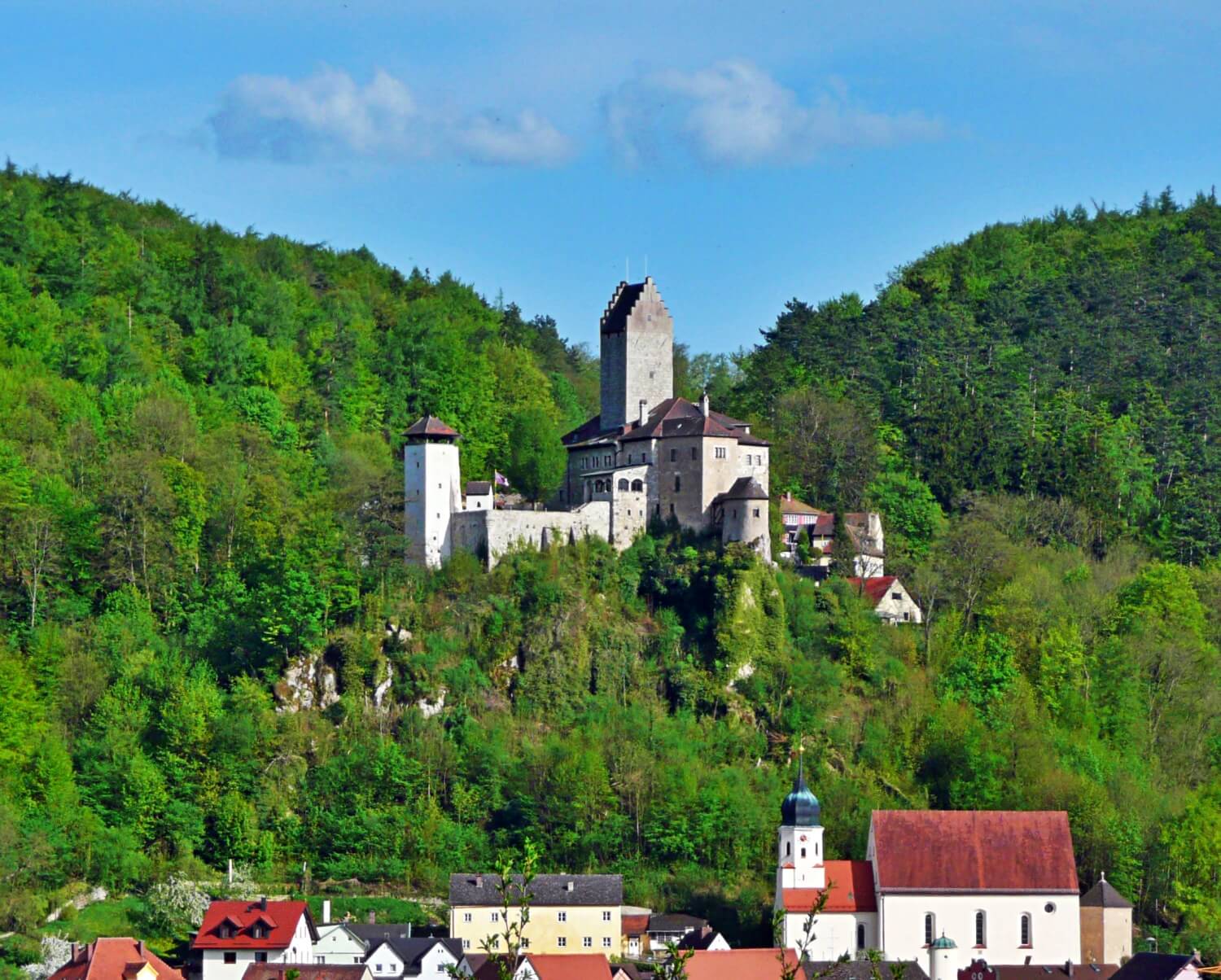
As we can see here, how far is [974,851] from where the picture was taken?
66562 mm

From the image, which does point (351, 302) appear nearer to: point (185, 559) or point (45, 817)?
point (185, 559)

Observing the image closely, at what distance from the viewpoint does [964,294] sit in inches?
4294

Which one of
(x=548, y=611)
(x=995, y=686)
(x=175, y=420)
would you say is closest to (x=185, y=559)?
(x=175, y=420)

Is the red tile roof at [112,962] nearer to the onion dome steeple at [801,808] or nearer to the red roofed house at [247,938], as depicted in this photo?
the red roofed house at [247,938]

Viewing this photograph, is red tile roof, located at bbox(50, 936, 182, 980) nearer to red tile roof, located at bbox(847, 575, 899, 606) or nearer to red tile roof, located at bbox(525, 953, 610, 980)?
red tile roof, located at bbox(525, 953, 610, 980)

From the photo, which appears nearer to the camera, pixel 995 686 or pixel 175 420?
pixel 995 686

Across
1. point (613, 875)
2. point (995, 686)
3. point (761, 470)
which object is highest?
point (761, 470)

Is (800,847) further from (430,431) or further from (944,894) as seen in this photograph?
(430,431)

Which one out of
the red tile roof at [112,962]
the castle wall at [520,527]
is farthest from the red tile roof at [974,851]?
the red tile roof at [112,962]

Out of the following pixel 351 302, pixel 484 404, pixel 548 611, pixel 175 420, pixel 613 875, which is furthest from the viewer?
pixel 351 302

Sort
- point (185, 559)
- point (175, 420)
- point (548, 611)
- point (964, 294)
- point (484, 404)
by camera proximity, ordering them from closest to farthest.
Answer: point (548, 611) < point (185, 559) < point (175, 420) < point (484, 404) < point (964, 294)

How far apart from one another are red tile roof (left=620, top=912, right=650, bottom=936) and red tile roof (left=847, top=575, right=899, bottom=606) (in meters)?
14.6

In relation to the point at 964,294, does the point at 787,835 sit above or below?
below

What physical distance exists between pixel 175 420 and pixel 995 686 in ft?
85.5
